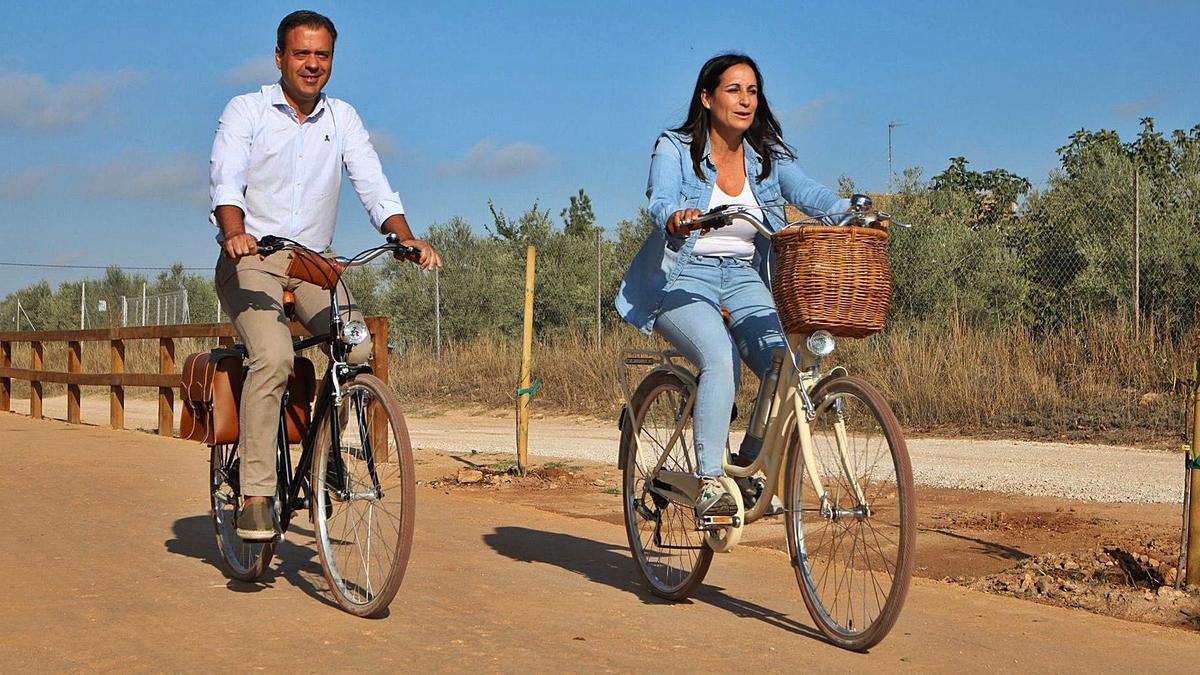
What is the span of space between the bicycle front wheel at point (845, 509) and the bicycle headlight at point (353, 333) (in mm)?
1653

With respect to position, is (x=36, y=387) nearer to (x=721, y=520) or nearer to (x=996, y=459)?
(x=996, y=459)

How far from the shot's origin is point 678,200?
545cm

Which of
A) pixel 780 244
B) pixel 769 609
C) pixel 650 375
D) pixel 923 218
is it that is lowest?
pixel 769 609

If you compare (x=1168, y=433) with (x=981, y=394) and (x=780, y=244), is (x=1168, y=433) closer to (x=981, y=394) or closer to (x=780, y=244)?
(x=981, y=394)

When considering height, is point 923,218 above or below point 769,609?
above

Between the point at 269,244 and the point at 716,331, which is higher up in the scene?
the point at 269,244

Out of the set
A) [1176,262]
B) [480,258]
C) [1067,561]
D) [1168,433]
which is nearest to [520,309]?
[480,258]

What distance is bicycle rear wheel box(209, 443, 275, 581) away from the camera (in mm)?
5746

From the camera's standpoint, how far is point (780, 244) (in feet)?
15.8

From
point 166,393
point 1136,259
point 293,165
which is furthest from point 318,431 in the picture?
point 1136,259

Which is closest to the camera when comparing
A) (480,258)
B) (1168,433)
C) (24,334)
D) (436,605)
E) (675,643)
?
(675,643)

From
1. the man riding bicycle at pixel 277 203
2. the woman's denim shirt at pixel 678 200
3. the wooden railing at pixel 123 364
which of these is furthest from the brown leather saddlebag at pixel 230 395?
the wooden railing at pixel 123 364

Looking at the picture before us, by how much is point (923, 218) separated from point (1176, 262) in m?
5.03

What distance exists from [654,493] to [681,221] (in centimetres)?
138
